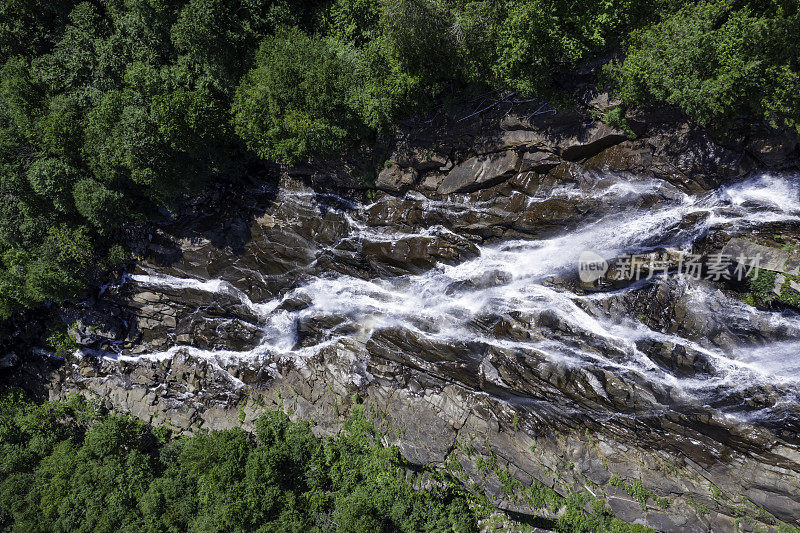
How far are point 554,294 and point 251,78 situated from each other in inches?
686

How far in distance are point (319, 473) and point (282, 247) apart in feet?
44.3

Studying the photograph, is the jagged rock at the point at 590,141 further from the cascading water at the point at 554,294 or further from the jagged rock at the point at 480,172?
the jagged rock at the point at 480,172

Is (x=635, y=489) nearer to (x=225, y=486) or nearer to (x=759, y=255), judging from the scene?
(x=759, y=255)

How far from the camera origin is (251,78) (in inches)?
814

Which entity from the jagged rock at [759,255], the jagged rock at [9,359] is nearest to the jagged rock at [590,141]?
the jagged rock at [759,255]

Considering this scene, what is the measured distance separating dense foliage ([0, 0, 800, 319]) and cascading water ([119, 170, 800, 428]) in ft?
12.0

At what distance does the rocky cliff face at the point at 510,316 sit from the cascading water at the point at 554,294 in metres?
0.09

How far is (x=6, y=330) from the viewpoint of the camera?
98.9 feet

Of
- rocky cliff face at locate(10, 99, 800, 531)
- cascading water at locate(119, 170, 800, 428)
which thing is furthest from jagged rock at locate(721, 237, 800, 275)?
cascading water at locate(119, 170, 800, 428)

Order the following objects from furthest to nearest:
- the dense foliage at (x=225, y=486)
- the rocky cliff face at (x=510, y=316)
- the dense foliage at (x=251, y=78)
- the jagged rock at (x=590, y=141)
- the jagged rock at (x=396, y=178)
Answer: the dense foliage at (x=225, y=486), the jagged rock at (x=396, y=178), the jagged rock at (x=590, y=141), the rocky cliff face at (x=510, y=316), the dense foliage at (x=251, y=78)

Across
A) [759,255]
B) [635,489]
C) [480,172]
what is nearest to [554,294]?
[480,172]

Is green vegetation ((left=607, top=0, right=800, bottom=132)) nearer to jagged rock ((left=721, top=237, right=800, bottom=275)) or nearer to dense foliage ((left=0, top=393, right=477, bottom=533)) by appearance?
jagged rock ((left=721, top=237, right=800, bottom=275))

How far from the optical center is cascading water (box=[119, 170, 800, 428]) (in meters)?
17.7

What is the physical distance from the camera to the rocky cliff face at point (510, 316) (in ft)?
58.7
